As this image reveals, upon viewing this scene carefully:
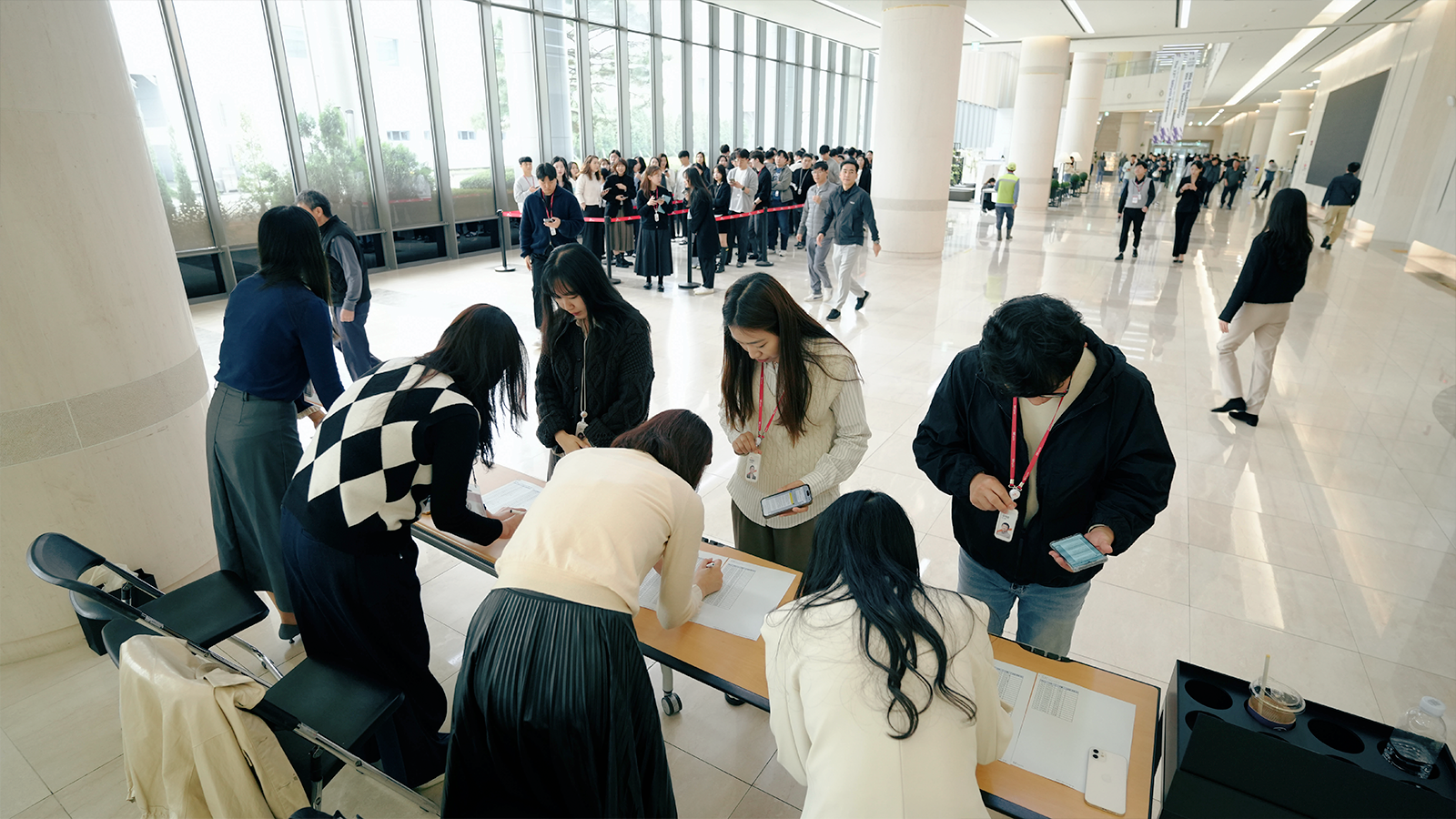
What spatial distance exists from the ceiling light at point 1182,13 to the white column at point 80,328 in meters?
16.0

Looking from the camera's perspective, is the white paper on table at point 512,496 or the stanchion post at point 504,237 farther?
the stanchion post at point 504,237

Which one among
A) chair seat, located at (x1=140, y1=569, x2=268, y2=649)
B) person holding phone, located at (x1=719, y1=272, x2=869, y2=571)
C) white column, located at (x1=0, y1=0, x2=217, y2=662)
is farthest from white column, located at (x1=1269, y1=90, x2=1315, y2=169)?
chair seat, located at (x1=140, y1=569, x2=268, y2=649)

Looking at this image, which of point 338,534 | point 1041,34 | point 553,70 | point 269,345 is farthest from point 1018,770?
point 1041,34

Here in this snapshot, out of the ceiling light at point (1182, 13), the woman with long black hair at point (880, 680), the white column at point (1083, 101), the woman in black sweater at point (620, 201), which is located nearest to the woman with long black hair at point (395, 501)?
the woman with long black hair at point (880, 680)

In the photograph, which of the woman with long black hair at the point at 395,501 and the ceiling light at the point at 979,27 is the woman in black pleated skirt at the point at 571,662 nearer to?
the woman with long black hair at the point at 395,501

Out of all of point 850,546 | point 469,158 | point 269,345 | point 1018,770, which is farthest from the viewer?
point 469,158

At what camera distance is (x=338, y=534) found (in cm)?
197

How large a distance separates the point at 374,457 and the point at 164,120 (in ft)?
30.4

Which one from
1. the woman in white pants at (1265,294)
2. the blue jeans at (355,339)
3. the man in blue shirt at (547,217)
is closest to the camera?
the woman in white pants at (1265,294)

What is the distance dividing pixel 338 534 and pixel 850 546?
1.40 meters

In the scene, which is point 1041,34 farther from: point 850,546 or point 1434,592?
point 850,546

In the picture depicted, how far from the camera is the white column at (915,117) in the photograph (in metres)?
11.2

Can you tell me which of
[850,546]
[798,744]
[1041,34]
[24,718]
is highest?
[1041,34]

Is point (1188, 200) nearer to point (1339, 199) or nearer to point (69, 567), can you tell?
point (1339, 199)
